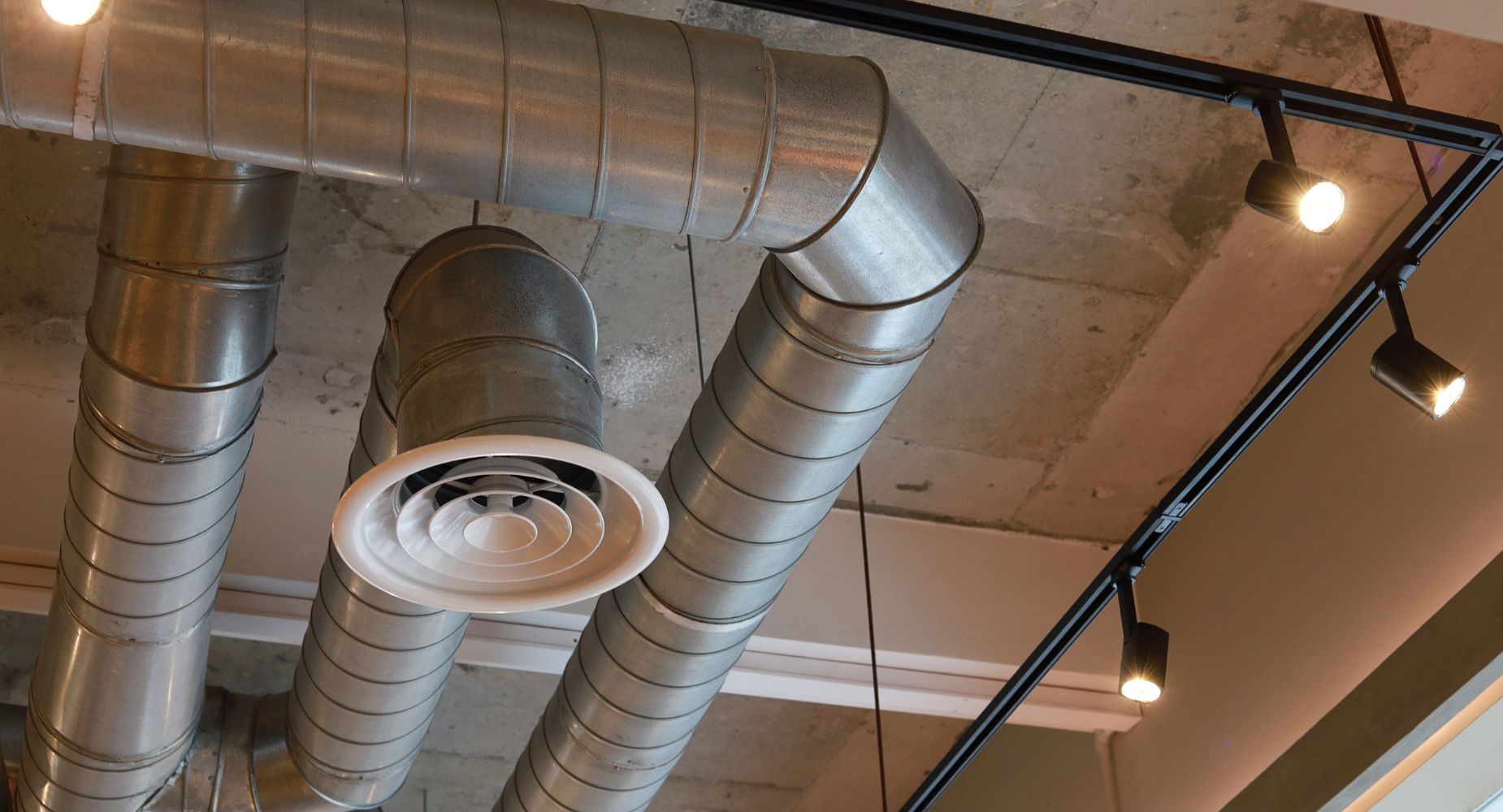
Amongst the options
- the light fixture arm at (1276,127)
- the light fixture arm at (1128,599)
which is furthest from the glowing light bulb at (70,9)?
the light fixture arm at (1128,599)

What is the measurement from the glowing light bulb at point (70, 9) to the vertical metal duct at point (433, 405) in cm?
81

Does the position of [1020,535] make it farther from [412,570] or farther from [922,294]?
[412,570]

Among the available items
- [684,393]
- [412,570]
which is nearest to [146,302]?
[412,570]

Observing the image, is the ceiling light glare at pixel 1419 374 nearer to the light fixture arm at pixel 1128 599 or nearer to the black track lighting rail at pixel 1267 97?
the black track lighting rail at pixel 1267 97

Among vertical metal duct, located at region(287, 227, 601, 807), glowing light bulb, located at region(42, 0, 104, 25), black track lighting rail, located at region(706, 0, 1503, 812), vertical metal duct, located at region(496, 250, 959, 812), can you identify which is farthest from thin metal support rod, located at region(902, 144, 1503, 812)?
glowing light bulb, located at region(42, 0, 104, 25)

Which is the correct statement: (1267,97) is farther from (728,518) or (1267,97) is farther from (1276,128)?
(728,518)

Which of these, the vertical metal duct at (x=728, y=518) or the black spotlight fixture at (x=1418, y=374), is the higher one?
the black spotlight fixture at (x=1418, y=374)

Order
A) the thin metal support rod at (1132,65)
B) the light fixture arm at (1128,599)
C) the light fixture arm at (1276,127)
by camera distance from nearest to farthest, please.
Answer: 1. the thin metal support rod at (1132,65)
2. the light fixture arm at (1276,127)
3. the light fixture arm at (1128,599)

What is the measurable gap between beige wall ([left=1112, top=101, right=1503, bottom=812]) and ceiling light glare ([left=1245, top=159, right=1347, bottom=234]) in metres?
1.24

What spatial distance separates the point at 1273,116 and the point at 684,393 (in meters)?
2.26

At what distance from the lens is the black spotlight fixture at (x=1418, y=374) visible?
2.70m

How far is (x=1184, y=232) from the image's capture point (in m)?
3.87

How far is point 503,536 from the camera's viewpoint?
2.40 meters

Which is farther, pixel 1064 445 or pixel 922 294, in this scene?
pixel 1064 445
